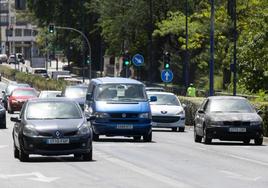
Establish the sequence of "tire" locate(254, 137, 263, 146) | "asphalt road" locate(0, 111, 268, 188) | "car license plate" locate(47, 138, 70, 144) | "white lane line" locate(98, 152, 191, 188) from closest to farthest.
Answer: "white lane line" locate(98, 152, 191, 188), "asphalt road" locate(0, 111, 268, 188), "car license plate" locate(47, 138, 70, 144), "tire" locate(254, 137, 263, 146)

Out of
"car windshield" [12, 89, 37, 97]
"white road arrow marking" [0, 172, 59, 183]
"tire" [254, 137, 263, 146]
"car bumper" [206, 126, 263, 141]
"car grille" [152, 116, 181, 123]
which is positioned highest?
"white road arrow marking" [0, 172, 59, 183]

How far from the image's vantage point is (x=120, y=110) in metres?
31.5

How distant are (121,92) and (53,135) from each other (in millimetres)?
9916

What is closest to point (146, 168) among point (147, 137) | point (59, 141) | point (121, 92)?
point (59, 141)

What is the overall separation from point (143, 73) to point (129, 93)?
2859 inches

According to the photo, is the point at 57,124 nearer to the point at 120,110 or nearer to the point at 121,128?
the point at 121,128

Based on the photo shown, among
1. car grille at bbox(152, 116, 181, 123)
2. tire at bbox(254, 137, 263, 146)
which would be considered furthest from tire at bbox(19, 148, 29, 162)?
car grille at bbox(152, 116, 181, 123)

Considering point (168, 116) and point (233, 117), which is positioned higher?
point (233, 117)

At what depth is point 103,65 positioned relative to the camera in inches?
5182

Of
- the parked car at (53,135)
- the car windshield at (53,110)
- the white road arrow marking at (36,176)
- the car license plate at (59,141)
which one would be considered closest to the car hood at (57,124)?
the parked car at (53,135)

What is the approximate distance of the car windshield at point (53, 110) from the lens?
2298cm

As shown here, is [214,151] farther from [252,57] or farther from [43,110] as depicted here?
[252,57]

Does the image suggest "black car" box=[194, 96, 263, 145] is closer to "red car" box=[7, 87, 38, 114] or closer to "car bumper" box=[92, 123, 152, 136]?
"car bumper" box=[92, 123, 152, 136]

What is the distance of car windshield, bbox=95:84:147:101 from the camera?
31.8 m
